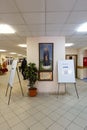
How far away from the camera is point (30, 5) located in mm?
2170

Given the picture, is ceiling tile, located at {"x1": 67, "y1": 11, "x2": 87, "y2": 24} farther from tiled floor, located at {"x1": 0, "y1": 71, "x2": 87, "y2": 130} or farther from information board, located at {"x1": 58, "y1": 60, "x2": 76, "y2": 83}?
tiled floor, located at {"x1": 0, "y1": 71, "x2": 87, "y2": 130}

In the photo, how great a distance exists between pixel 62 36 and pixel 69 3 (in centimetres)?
264

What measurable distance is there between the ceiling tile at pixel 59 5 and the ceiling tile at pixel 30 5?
115mm

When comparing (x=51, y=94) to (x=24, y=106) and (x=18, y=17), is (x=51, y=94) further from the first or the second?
(x=18, y=17)

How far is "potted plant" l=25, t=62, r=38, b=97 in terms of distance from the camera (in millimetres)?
4355

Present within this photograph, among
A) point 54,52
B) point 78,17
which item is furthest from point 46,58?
point 78,17

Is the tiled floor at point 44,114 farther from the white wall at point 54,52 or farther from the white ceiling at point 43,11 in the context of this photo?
the white ceiling at point 43,11

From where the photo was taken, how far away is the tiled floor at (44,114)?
2.49m

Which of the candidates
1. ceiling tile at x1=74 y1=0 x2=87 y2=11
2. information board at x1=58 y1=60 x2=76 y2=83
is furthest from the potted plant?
ceiling tile at x1=74 y1=0 x2=87 y2=11

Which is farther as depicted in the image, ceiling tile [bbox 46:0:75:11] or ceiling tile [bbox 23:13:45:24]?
ceiling tile [bbox 23:13:45:24]

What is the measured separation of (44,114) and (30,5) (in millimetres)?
2569

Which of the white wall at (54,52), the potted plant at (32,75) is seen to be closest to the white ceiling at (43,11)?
the white wall at (54,52)

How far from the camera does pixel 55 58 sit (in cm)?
480

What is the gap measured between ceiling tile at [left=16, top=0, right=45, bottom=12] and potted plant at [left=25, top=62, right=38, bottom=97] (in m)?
2.37
